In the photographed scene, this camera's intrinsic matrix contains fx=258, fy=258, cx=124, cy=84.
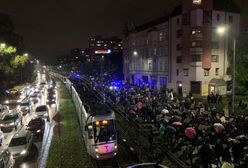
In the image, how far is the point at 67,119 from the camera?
94.0ft

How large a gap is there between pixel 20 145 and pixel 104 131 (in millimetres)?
6131

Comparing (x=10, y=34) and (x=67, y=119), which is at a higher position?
(x=10, y=34)

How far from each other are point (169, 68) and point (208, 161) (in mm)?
37693

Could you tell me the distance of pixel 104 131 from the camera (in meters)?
14.8

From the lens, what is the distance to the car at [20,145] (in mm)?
16281

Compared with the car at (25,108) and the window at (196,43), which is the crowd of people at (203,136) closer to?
the car at (25,108)

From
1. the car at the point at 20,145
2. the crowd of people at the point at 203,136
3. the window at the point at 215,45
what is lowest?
the car at the point at 20,145

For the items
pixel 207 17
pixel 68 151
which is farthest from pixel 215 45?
pixel 68 151

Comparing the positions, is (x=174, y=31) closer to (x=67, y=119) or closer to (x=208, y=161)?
(x=67, y=119)

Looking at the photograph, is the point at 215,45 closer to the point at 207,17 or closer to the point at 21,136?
the point at 207,17

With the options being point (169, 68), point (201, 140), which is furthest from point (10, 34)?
point (201, 140)

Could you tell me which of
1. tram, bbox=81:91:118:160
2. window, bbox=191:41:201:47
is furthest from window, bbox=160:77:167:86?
tram, bbox=81:91:118:160

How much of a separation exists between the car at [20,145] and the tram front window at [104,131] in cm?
538

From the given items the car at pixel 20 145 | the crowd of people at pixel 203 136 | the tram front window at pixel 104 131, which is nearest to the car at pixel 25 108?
the crowd of people at pixel 203 136
